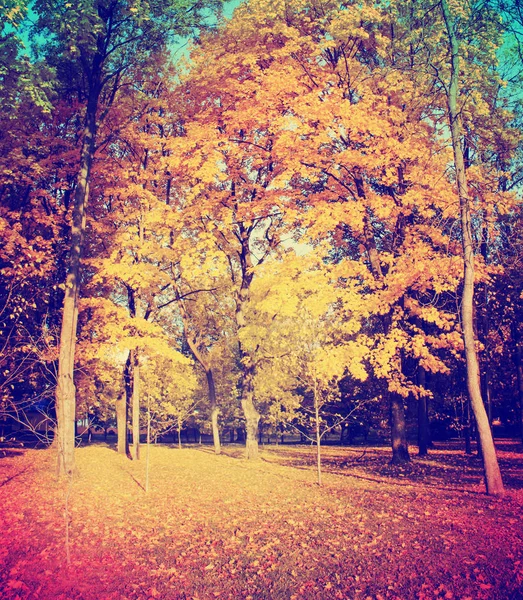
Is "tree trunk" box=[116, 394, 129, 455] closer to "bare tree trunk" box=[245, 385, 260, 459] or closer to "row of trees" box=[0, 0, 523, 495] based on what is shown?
"row of trees" box=[0, 0, 523, 495]

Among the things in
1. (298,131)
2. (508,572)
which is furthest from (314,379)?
(298,131)

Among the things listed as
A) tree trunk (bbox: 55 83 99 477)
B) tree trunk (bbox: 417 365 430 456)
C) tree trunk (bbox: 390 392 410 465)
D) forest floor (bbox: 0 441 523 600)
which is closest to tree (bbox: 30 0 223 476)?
tree trunk (bbox: 55 83 99 477)

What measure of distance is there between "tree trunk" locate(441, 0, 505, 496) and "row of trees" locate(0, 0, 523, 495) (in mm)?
48

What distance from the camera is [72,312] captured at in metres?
13.3

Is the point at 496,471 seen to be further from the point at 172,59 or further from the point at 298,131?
the point at 172,59

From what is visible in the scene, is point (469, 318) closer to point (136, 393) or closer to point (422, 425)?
point (422, 425)

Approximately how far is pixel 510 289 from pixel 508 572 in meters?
17.7

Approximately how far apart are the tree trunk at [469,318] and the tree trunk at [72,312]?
1036 centimetres

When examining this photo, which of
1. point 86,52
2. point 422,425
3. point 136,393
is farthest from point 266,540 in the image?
point 422,425

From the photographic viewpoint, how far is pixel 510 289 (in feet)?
66.0

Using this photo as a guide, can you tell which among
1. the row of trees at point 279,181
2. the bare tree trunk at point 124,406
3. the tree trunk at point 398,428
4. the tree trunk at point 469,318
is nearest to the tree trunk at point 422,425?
the row of trees at point 279,181

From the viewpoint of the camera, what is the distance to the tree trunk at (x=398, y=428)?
1491cm

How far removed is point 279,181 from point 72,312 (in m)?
7.92

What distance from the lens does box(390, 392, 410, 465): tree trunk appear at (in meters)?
14.9
